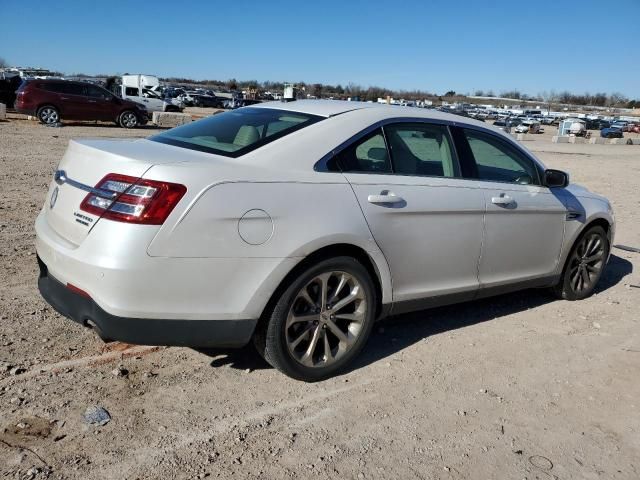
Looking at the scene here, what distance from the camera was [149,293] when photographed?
295 cm

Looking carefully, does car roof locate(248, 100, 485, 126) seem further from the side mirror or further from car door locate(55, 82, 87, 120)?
car door locate(55, 82, 87, 120)

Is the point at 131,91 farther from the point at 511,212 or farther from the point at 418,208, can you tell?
the point at 418,208

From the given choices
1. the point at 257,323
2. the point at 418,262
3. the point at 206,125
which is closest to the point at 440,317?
the point at 418,262

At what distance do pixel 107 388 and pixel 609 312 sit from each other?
14.2 ft

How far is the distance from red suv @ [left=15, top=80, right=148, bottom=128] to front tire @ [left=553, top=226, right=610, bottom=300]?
20.9m

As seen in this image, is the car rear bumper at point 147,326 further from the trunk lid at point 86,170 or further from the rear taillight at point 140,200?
the rear taillight at point 140,200

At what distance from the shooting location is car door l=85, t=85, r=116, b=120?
22.7 metres

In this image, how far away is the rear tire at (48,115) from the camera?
21.7m

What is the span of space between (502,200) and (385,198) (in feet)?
3.96

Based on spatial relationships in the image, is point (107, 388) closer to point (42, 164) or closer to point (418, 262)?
point (418, 262)

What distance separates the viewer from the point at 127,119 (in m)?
23.8

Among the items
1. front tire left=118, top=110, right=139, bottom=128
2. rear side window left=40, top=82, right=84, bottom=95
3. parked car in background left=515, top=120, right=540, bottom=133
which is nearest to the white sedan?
rear side window left=40, top=82, right=84, bottom=95

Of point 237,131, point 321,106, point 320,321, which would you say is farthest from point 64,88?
point 320,321

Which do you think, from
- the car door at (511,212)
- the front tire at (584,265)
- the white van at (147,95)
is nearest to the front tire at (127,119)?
the white van at (147,95)
